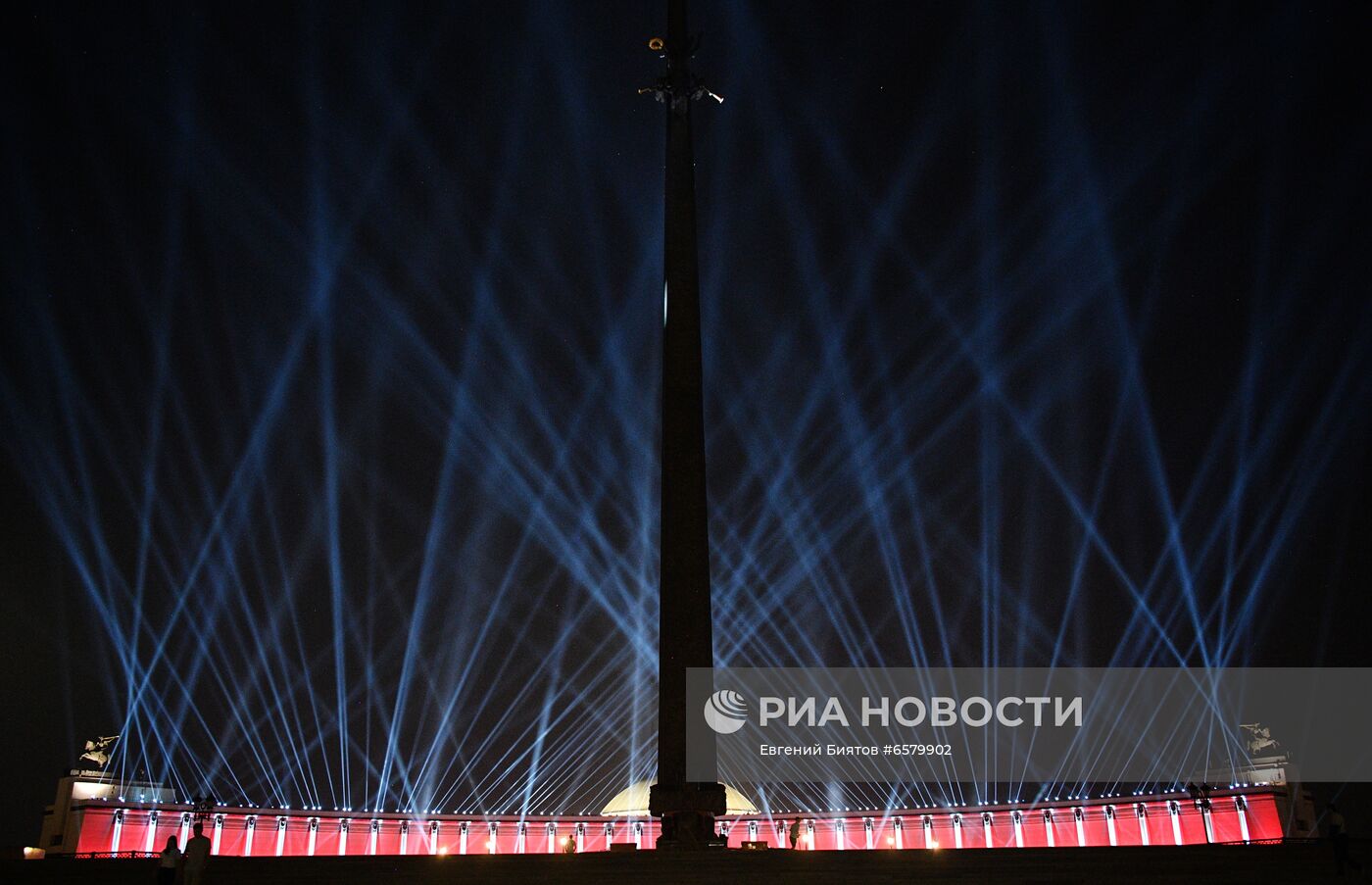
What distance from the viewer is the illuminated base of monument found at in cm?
2517

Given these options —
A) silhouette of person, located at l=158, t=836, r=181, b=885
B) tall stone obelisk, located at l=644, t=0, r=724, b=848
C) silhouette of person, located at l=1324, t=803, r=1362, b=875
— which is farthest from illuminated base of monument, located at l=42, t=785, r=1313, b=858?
silhouette of person, located at l=158, t=836, r=181, b=885

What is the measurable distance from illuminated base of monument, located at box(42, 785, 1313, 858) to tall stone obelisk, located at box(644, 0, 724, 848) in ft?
22.7

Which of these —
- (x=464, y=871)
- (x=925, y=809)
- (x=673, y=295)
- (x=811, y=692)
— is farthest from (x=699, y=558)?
(x=925, y=809)

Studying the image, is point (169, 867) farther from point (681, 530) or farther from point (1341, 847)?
point (1341, 847)

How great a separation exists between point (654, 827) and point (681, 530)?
51.6 feet

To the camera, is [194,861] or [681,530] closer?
[194,861]

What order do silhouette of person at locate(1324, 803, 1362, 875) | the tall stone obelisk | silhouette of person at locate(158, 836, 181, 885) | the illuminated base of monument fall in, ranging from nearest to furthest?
silhouette of person at locate(158, 836, 181, 885), silhouette of person at locate(1324, 803, 1362, 875), the tall stone obelisk, the illuminated base of monument

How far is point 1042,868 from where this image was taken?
13.7 meters

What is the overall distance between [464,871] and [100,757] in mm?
24534

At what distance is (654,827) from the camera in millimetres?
32406

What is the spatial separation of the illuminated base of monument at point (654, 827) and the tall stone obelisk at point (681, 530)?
272 inches

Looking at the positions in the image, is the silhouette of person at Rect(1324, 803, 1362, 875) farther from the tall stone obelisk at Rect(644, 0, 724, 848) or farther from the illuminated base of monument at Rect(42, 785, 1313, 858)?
the illuminated base of monument at Rect(42, 785, 1313, 858)

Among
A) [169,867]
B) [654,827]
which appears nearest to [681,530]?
[169,867]

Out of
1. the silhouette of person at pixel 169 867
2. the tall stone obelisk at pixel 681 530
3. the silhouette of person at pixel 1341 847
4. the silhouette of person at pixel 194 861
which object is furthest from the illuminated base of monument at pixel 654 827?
the silhouette of person at pixel 169 867
